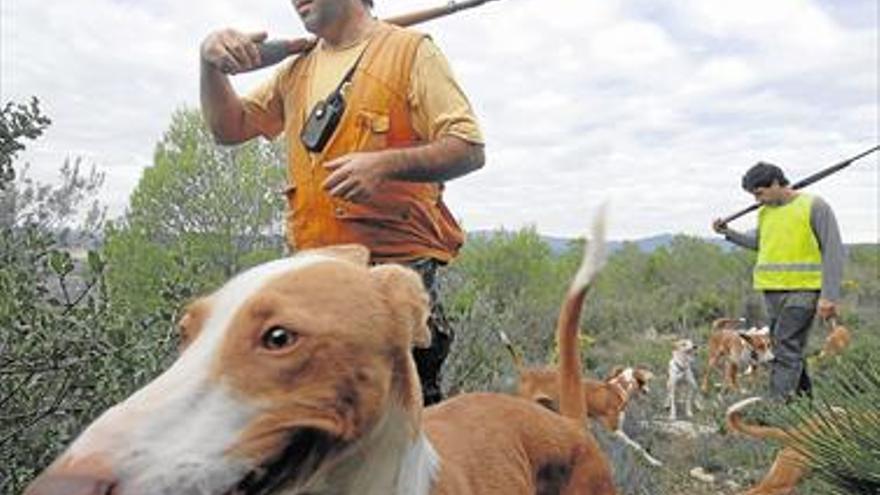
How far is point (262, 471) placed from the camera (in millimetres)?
1902

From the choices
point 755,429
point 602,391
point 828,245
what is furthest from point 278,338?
point 602,391

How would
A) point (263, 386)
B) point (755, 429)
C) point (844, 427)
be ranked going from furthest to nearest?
point (755, 429), point (844, 427), point (263, 386)

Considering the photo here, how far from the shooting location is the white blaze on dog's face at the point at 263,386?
1.72 metres

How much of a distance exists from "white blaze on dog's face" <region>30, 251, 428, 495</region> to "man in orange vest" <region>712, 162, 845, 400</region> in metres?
6.82

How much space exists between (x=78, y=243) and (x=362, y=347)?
340 centimetres

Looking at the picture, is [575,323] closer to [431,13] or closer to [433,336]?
[433,336]

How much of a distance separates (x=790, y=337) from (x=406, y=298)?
696cm

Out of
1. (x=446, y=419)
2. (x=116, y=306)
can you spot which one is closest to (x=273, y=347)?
(x=446, y=419)

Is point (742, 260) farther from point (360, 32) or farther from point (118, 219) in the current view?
point (360, 32)

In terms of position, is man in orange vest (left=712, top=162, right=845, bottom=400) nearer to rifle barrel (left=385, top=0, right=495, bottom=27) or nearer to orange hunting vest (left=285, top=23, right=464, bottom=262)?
rifle barrel (left=385, top=0, right=495, bottom=27)

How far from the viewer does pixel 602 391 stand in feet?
32.1

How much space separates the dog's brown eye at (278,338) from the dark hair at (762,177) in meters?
7.65

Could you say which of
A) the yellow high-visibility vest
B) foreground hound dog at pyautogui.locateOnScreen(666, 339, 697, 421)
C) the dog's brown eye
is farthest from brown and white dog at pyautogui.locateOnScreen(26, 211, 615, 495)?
foreground hound dog at pyautogui.locateOnScreen(666, 339, 697, 421)

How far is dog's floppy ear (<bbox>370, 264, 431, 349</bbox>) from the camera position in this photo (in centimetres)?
228
